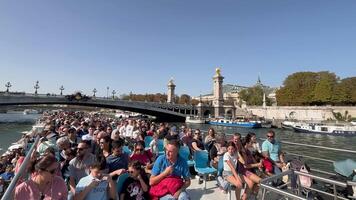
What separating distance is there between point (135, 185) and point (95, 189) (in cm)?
59

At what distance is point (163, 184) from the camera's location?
4.00 metres

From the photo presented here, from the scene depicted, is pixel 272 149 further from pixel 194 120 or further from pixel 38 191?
pixel 194 120

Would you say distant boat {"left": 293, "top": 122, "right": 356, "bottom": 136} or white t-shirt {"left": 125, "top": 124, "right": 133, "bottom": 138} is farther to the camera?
distant boat {"left": 293, "top": 122, "right": 356, "bottom": 136}

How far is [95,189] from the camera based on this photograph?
3.89 metres

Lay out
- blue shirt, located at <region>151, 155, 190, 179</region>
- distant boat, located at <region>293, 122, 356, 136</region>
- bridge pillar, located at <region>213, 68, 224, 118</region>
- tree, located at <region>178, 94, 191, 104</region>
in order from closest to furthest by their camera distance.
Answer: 1. blue shirt, located at <region>151, 155, 190, 179</region>
2. distant boat, located at <region>293, 122, 356, 136</region>
3. bridge pillar, located at <region>213, 68, 224, 118</region>
4. tree, located at <region>178, 94, 191, 104</region>

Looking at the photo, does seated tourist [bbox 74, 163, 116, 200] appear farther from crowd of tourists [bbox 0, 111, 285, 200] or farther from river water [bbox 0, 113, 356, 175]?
river water [bbox 0, 113, 356, 175]

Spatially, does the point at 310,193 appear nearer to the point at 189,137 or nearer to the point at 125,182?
the point at 125,182

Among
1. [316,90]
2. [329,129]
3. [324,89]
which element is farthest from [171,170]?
[316,90]

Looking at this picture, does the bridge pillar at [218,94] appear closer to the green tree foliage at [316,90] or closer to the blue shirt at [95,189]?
the green tree foliage at [316,90]

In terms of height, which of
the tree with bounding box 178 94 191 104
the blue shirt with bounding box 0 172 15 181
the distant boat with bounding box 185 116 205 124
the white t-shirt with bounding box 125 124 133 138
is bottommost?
the distant boat with bounding box 185 116 205 124

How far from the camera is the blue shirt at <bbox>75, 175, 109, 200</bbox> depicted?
384 cm

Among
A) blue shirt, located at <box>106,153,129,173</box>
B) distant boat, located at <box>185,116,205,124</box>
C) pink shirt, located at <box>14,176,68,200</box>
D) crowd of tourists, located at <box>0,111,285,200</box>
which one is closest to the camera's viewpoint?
pink shirt, located at <box>14,176,68,200</box>

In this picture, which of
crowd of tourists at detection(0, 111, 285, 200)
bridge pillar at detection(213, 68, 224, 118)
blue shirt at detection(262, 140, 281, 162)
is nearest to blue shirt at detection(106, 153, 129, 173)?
crowd of tourists at detection(0, 111, 285, 200)

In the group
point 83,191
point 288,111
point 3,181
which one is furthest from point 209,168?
point 288,111
